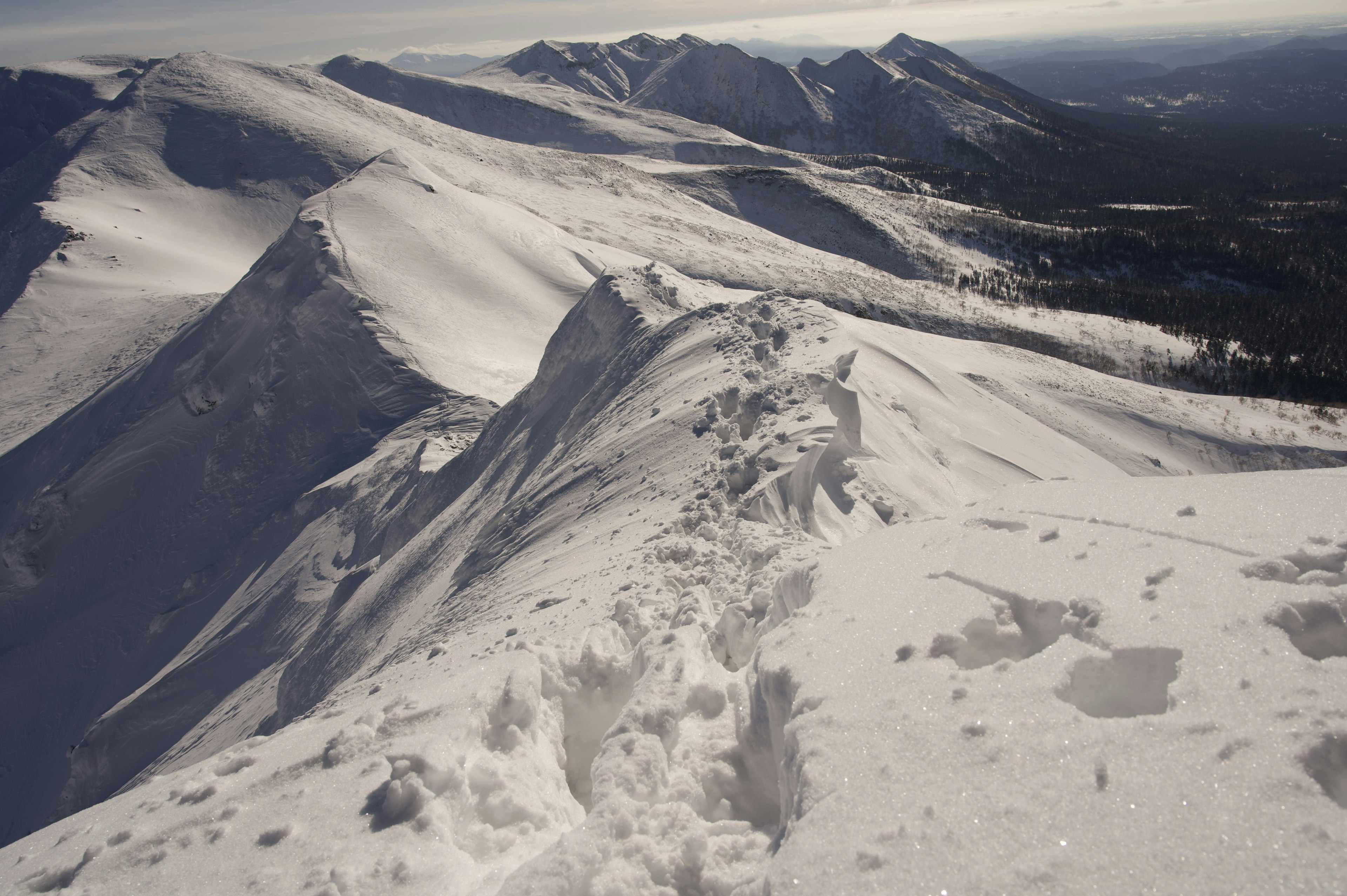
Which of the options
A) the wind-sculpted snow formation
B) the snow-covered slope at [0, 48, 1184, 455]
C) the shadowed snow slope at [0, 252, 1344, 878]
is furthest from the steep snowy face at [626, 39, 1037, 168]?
the shadowed snow slope at [0, 252, 1344, 878]

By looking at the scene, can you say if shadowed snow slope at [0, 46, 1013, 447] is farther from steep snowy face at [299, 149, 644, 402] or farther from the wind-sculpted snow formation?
steep snowy face at [299, 149, 644, 402]

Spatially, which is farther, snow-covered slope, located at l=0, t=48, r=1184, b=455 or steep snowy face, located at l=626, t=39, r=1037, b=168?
steep snowy face, located at l=626, t=39, r=1037, b=168

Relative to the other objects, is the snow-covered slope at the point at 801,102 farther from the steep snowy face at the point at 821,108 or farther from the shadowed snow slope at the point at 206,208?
the shadowed snow slope at the point at 206,208

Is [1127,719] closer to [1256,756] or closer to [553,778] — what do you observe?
[1256,756]

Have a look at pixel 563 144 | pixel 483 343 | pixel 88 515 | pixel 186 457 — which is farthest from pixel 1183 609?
pixel 563 144

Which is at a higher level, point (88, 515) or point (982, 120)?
point (982, 120)

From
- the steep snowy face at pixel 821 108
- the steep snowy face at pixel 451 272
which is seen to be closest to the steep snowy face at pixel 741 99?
the steep snowy face at pixel 821 108

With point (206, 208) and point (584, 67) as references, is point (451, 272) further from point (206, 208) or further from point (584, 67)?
point (584, 67)
